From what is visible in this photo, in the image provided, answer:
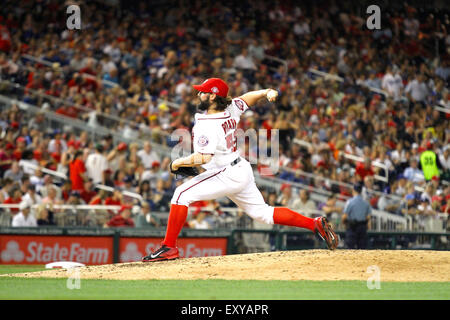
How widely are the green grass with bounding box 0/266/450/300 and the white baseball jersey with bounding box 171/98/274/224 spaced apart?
1.13 meters

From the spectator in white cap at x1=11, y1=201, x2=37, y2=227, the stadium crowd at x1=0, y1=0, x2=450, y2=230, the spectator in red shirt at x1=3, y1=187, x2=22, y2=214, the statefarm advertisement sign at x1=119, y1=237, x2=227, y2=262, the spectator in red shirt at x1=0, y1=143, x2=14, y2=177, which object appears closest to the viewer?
the spectator in white cap at x1=11, y1=201, x2=37, y2=227

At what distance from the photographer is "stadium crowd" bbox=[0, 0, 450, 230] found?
57.9 ft

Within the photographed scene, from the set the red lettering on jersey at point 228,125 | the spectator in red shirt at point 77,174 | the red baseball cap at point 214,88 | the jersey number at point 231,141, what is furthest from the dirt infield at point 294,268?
the spectator in red shirt at point 77,174

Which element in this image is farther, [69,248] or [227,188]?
[69,248]

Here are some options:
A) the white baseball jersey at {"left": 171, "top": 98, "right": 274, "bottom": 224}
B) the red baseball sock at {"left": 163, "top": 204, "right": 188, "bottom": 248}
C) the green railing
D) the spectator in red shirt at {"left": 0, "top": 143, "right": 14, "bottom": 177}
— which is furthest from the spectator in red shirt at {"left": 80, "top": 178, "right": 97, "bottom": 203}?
the white baseball jersey at {"left": 171, "top": 98, "right": 274, "bottom": 224}

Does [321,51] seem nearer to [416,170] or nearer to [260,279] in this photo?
[416,170]

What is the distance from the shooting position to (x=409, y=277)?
9.51 metres

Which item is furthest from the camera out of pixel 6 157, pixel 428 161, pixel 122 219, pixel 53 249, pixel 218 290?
pixel 428 161

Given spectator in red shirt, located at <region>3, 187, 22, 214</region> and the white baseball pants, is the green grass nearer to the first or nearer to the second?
the white baseball pants

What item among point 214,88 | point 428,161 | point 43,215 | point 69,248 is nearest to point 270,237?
point 69,248

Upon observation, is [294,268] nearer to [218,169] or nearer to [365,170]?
[218,169]

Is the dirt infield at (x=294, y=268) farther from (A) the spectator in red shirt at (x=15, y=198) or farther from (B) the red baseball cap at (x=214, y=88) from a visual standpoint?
(A) the spectator in red shirt at (x=15, y=198)

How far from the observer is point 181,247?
1574 cm

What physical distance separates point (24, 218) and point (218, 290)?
7.86 metres
